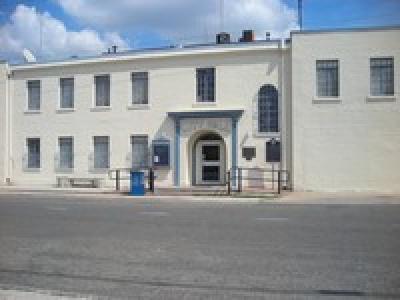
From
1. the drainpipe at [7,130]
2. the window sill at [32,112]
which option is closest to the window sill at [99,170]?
the window sill at [32,112]

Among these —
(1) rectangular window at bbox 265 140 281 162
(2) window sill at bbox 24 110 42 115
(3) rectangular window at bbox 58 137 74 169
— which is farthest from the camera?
(2) window sill at bbox 24 110 42 115

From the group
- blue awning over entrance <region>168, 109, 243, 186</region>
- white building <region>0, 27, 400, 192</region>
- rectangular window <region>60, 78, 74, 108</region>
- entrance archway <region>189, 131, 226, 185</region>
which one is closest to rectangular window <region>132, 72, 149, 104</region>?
white building <region>0, 27, 400, 192</region>

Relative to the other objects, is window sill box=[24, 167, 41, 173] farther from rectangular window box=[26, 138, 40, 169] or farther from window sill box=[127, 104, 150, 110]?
window sill box=[127, 104, 150, 110]

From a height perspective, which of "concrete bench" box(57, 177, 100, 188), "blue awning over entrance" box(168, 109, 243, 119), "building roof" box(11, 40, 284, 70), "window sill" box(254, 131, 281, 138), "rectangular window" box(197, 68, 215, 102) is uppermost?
"building roof" box(11, 40, 284, 70)

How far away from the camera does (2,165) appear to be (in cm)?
3241

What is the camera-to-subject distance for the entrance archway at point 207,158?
91.4 ft

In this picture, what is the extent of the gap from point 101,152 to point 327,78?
12.3 metres

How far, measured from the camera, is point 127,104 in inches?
1142

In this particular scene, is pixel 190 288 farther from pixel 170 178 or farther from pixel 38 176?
pixel 38 176

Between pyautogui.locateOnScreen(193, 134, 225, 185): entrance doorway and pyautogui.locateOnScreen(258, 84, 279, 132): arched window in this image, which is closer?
pyautogui.locateOnScreen(258, 84, 279, 132): arched window

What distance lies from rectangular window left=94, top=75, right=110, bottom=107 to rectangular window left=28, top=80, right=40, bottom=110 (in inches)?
163

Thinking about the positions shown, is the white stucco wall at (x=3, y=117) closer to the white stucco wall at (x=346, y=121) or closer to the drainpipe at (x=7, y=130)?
the drainpipe at (x=7, y=130)

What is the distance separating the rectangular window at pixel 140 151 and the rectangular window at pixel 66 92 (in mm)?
4638

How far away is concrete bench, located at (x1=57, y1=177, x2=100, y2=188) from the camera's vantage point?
29.2m
